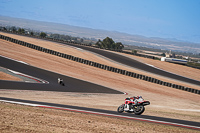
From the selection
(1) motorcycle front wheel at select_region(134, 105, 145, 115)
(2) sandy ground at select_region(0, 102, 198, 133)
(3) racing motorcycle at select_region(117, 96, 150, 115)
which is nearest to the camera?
(2) sandy ground at select_region(0, 102, 198, 133)

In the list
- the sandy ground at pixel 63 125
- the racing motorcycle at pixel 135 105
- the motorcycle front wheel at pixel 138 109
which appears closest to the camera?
the sandy ground at pixel 63 125

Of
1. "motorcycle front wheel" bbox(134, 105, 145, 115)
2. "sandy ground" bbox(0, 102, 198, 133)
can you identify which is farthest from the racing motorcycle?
"sandy ground" bbox(0, 102, 198, 133)

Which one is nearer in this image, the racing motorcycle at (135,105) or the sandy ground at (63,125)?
the sandy ground at (63,125)

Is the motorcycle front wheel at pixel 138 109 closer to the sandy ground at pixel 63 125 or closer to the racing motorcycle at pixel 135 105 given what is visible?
the racing motorcycle at pixel 135 105

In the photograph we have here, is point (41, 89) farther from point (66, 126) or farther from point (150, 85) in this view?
point (150, 85)

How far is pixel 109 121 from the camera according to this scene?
1214cm

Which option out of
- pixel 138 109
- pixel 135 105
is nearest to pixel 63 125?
pixel 138 109

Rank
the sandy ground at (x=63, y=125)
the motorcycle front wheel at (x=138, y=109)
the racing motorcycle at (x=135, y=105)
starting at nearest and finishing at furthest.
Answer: the sandy ground at (x=63, y=125), the motorcycle front wheel at (x=138, y=109), the racing motorcycle at (x=135, y=105)

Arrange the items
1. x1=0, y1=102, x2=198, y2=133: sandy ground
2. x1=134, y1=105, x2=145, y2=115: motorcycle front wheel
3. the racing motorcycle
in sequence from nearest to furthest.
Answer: x1=0, y1=102, x2=198, y2=133: sandy ground → x1=134, y1=105, x2=145, y2=115: motorcycle front wheel → the racing motorcycle

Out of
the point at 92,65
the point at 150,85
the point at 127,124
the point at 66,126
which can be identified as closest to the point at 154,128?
the point at 127,124

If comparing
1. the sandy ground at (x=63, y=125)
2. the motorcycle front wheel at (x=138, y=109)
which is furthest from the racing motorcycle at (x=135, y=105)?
the sandy ground at (x=63, y=125)

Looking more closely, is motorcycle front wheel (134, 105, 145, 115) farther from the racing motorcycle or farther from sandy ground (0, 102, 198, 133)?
sandy ground (0, 102, 198, 133)

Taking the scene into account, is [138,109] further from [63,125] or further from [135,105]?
[63,125]

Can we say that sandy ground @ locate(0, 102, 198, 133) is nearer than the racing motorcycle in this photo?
Yes
